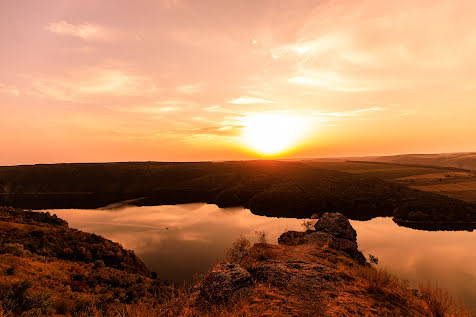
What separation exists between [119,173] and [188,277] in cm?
16985

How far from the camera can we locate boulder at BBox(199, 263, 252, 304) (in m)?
9.14

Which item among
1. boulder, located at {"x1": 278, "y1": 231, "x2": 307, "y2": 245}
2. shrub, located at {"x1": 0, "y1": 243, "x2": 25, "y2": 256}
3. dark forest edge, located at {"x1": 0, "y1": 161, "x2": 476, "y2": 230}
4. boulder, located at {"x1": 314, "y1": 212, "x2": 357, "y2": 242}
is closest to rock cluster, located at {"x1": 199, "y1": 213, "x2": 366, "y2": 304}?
boulder, located at {"x1": 278, "y1": 231, "x2": 307, "y2": 245}

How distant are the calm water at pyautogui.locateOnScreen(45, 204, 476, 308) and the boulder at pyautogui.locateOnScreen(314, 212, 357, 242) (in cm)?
2132

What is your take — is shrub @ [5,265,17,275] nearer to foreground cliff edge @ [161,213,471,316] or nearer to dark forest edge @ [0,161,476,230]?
foreground cliff edge @ [161,213,471,316]

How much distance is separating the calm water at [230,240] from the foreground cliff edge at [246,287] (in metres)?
19.0

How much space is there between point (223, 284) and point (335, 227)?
20.6m

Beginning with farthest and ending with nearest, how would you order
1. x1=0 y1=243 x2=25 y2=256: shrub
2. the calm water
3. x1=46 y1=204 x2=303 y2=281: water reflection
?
x1=46 y1=204 x2=303 y2=281: water reflection < the calm water < x1=0 y1=243 x2=25 y2=256: shrub

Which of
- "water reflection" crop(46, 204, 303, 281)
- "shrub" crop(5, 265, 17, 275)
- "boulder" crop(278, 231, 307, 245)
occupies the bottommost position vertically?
"water reflection" crop(46, 204, 303, 281)

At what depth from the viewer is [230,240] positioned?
2420 inches

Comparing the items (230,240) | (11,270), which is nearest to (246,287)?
(11,270)

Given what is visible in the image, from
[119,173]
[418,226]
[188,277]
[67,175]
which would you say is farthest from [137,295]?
[67,175]

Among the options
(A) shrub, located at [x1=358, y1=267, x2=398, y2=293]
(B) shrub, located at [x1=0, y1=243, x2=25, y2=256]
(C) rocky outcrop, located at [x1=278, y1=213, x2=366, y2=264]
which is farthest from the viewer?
(B) shrub, located at [x1=0, y1=243, x2=25, y2=256]

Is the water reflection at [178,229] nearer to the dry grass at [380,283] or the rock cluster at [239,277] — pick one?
the rock cluster at [239,277]

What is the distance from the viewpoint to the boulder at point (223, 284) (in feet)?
30.0
